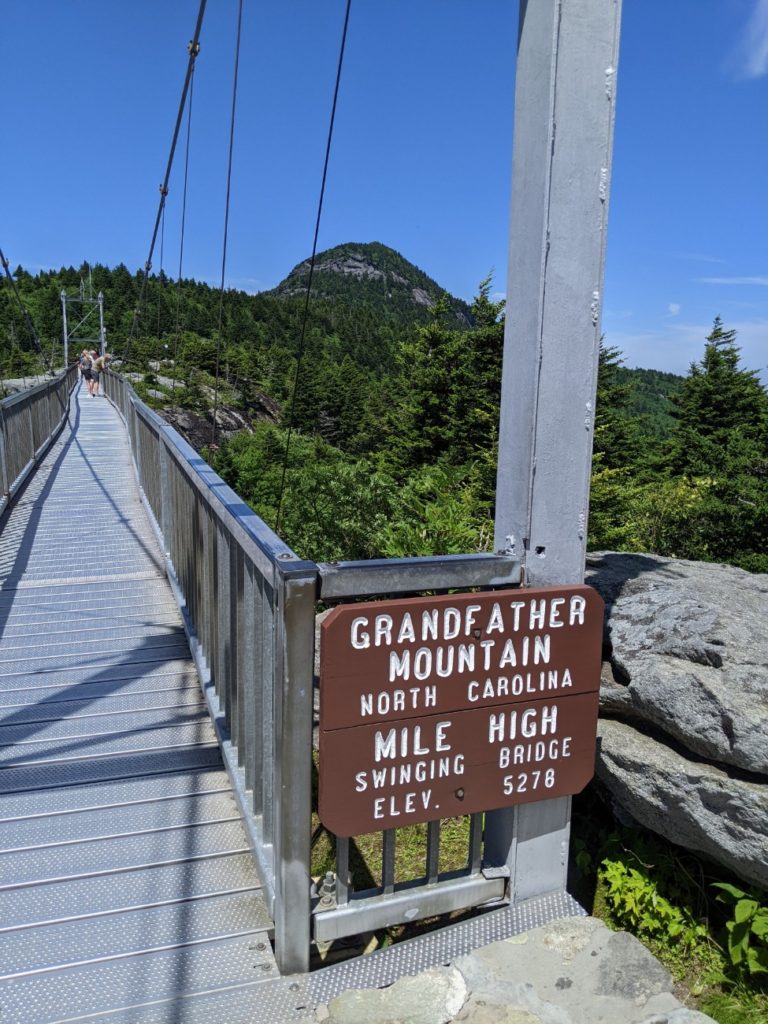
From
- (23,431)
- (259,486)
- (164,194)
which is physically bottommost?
(259,486)

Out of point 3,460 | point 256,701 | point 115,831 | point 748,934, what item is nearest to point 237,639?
point 256,701

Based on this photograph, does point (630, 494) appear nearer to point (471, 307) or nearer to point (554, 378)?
point (471, 307)

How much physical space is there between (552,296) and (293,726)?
154 cm

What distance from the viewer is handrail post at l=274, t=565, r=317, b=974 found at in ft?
6.83

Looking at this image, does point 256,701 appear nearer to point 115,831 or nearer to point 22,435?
point 115,831

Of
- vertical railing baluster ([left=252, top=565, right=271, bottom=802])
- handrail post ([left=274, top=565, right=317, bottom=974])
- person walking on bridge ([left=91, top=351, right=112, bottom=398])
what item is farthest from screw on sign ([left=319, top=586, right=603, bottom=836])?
person walking on bridge ([left=91, top=351, right=112, bottom=398])

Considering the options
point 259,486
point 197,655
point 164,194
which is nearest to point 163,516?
point 197,655

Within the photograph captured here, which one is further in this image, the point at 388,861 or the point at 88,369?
the point at 88,369

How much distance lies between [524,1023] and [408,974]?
1.23ft

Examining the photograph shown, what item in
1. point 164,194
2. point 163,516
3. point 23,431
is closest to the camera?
point 163,516

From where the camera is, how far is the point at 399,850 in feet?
13.2

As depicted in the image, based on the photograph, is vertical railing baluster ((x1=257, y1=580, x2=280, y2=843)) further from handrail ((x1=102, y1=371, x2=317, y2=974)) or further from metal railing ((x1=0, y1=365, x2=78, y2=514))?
metal railing ((x1=0, y1=365, x2=78, y2=514))

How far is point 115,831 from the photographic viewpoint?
2992mm

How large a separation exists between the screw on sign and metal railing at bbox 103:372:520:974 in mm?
89
